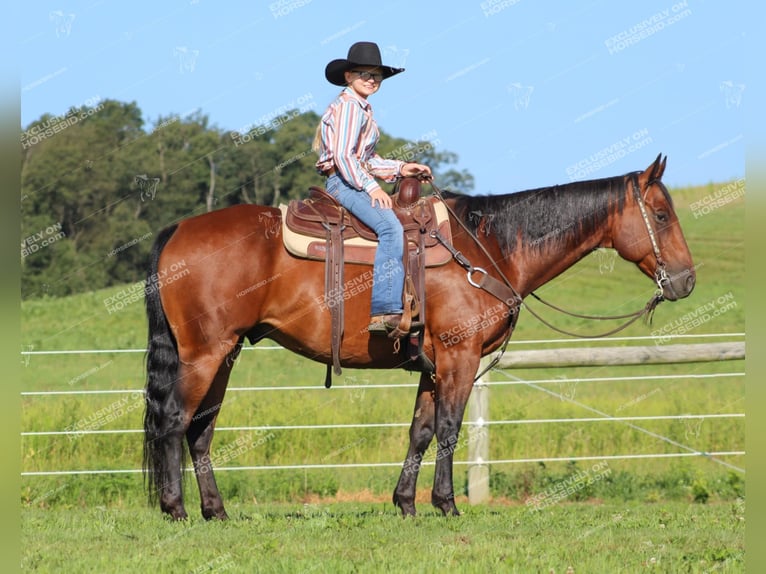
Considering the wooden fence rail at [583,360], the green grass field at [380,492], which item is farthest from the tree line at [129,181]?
the wooden fence rail at [583,360]

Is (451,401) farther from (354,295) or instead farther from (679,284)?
(679,284)

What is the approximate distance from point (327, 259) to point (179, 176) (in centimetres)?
3346

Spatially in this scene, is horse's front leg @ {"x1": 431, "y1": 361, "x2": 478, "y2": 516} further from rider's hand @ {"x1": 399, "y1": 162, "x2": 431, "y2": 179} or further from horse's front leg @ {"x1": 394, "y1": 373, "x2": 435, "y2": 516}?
rider's hand @ {"x1": 399, "y1": 162, "x2": 431, "y2": 179}

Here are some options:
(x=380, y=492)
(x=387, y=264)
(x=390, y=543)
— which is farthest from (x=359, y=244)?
(x=380, y=492)

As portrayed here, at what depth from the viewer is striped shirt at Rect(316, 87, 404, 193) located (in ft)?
21.2

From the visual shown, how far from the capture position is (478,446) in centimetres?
914

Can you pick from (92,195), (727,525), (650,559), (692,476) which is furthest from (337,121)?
(92,195)

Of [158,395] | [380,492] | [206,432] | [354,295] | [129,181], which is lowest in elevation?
[380,492]

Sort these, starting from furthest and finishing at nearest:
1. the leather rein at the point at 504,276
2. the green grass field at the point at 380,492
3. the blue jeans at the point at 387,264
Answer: the leather rein at the point at 504,276
the blue jeans at the point at 387,264
the green grass field at the point at 380,492

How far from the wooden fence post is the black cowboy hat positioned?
3514 mm

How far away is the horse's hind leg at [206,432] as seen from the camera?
6.73 metres

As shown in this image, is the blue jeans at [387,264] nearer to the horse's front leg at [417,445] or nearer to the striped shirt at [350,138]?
the striped shirt at [350,138]

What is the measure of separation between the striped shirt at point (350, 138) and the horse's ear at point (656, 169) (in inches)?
79.1

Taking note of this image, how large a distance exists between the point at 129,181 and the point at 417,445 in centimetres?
3759
